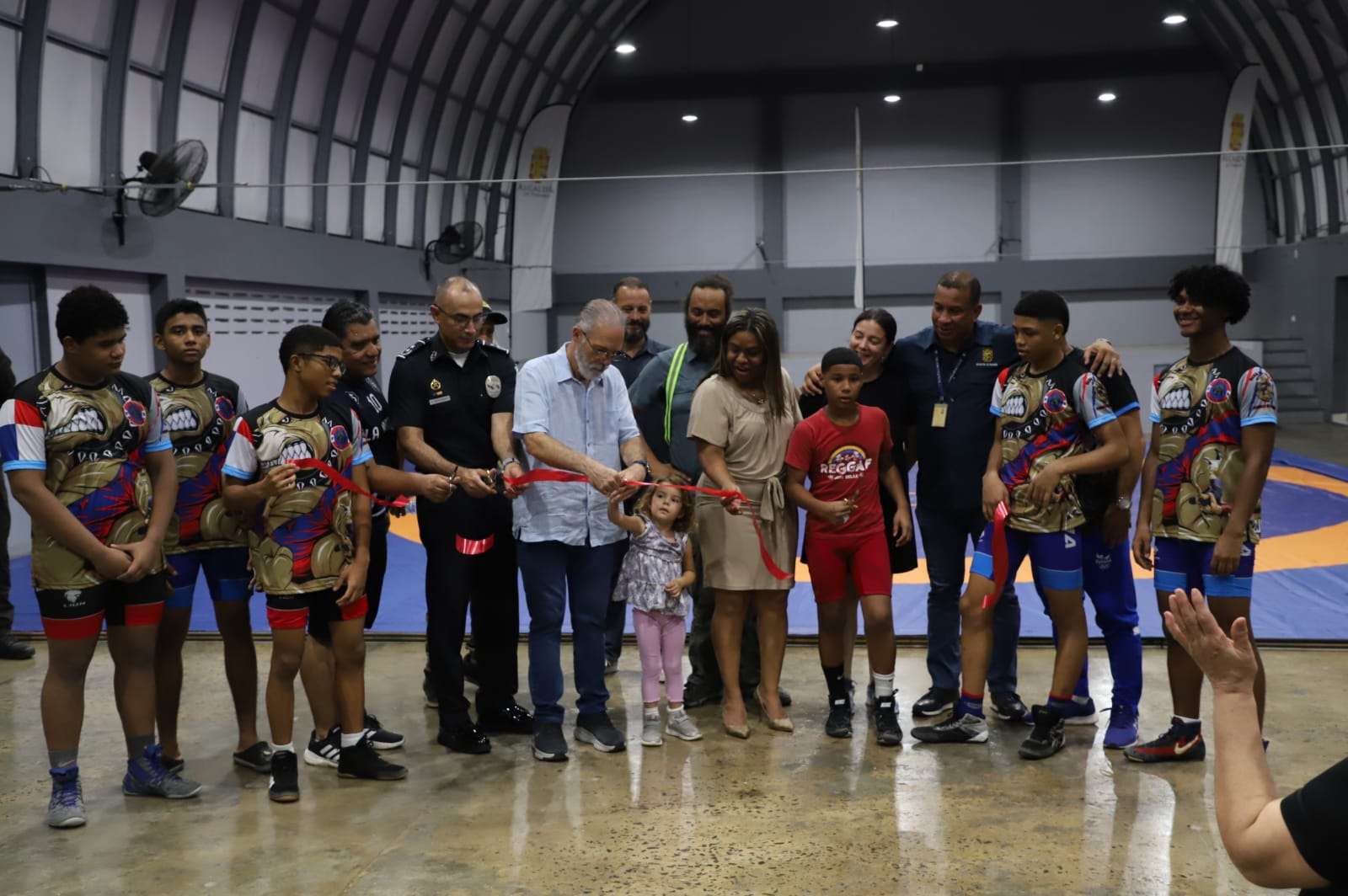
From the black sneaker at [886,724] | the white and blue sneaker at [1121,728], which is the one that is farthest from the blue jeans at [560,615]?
the white and blue sneaker at [1121,728]

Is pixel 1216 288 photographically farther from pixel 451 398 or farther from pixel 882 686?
pixel 451 398

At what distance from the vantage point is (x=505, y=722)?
4539 mm

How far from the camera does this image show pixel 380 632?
19.5 ft

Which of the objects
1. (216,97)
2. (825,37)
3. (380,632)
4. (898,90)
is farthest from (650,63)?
(380,632)

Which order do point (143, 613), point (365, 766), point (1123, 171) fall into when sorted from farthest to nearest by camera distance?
point (1123, 171) < point (365, 766) < point (143, 613)

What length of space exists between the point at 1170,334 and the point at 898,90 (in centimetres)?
648

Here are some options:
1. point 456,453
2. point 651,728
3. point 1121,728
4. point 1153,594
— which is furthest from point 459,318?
point 1153,594

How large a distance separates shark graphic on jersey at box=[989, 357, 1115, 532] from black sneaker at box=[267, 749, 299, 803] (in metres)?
2.70

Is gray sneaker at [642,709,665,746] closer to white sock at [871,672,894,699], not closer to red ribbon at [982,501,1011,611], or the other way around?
white sock at [871,672,894,699]

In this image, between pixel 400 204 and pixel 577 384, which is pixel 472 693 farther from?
pixel 400 204

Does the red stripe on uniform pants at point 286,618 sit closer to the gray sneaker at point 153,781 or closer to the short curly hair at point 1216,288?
the gray sneaker at point 153,781

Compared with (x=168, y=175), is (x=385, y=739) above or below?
below

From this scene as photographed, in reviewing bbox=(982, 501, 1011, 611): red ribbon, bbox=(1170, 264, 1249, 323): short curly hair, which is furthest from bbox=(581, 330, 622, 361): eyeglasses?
bbox=(1170, 264, 1249, 323): short curly hair

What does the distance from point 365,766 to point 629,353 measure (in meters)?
2.20
